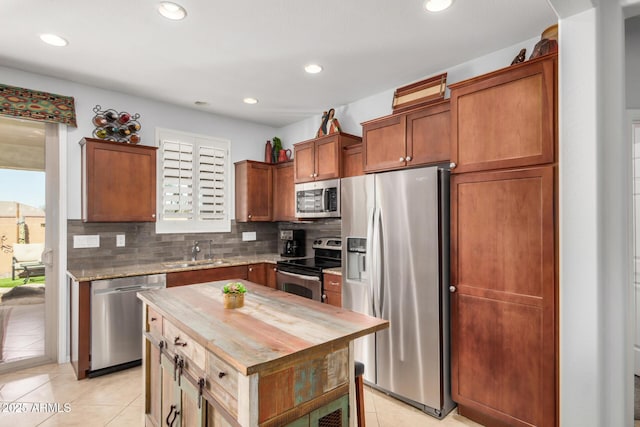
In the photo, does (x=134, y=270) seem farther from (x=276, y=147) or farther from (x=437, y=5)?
(x=437, y=5)

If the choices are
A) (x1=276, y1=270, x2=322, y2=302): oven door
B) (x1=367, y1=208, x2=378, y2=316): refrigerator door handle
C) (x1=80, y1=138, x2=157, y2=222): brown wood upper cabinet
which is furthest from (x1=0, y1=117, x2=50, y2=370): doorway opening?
(x1=367, y1=208, x2=378, y2=316): refrigerator door handle

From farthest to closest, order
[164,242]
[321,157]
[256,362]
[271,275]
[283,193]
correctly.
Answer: [283,193], [271,275], [164,242], [321,157], [256,362]

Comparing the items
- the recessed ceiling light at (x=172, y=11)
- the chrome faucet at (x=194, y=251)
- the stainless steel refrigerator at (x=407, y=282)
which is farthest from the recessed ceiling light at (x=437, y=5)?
the chrome faucet at (x=194, y=251)

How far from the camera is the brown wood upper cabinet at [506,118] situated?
203cm

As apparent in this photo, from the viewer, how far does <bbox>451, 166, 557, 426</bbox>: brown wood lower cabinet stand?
204 centimetres

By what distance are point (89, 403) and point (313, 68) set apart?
10.9ft

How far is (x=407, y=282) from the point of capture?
2.63m

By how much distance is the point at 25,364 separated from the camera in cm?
328

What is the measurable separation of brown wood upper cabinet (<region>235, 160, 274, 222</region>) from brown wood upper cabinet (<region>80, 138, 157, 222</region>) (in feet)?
3.84

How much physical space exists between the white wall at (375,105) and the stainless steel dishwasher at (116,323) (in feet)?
8.86

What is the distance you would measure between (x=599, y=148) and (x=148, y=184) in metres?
3.76

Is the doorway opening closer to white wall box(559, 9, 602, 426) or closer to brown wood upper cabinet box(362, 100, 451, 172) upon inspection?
brown wood upper cabinet box(362, 100, 451, 172)

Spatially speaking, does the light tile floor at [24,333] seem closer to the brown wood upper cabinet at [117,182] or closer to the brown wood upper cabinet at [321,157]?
the brown wood upper cabinet at [117,182]

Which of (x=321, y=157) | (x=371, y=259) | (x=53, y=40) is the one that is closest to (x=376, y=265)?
(x=371, y=259)
